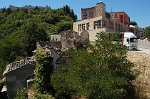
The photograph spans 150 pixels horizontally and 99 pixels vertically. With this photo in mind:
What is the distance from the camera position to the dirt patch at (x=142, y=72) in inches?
1281

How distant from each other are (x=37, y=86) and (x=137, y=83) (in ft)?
31.0

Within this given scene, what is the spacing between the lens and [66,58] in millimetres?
37156

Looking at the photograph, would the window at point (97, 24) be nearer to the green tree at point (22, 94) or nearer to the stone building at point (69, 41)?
the stone building at point (69, 41)

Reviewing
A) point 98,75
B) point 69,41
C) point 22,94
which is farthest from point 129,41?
point 98,75

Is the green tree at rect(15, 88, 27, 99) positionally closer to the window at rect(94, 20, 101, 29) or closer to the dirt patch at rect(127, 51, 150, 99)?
the dirt patch at rect(127, 51, 150, 99)

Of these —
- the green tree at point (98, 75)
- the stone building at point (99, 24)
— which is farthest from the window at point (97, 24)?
the green tree at point (98, 75)

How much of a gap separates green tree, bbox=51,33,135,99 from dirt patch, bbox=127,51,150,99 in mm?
1191

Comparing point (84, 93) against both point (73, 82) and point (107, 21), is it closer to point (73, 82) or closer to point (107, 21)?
point (73, 82)

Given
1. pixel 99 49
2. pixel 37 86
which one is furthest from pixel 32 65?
pixel 99 49

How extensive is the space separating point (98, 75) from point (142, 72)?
9.44m

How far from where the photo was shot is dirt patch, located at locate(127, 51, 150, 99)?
32.5 metres

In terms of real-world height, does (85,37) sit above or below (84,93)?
above

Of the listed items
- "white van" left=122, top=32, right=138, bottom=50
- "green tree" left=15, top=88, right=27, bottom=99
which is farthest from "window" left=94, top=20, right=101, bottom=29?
"green tree" left=15, top=88, right=27, bottom=99

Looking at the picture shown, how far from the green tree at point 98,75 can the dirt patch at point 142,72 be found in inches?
46.9
